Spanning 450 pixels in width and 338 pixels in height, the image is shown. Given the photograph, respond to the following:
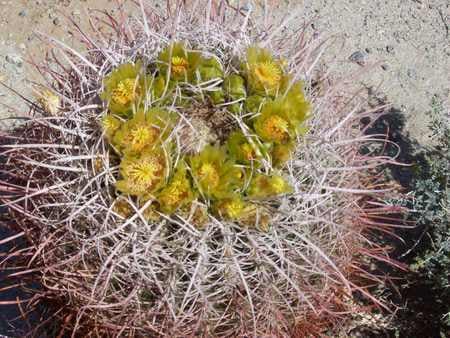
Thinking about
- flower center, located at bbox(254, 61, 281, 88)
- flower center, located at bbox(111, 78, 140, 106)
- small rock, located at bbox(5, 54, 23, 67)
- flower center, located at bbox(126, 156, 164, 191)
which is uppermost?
flower center, located at bbox(254, 61, 281, 88)

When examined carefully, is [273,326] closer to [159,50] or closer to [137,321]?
[137,321]

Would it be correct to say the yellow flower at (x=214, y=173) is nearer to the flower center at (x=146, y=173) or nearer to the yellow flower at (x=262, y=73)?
the flower center at (x=146, y=173)

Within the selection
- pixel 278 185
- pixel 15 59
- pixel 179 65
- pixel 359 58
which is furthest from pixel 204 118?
pixel 15 59

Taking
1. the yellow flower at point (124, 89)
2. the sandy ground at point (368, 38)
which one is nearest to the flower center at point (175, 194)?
the yellow flower at point (124, 89)

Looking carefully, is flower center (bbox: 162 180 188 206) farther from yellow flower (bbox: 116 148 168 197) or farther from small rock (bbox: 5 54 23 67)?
small rock (bbox: 5 54 23 67)

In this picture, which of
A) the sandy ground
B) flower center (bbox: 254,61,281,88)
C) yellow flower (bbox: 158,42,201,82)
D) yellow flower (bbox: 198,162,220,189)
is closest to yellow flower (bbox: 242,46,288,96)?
flower center (bbox: 254,61,281,88)

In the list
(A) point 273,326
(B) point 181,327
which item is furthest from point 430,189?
(B) point 181,327

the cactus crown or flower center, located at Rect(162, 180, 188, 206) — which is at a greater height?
the cactus crown

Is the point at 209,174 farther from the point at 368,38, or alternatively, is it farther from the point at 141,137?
the point at 368,38
